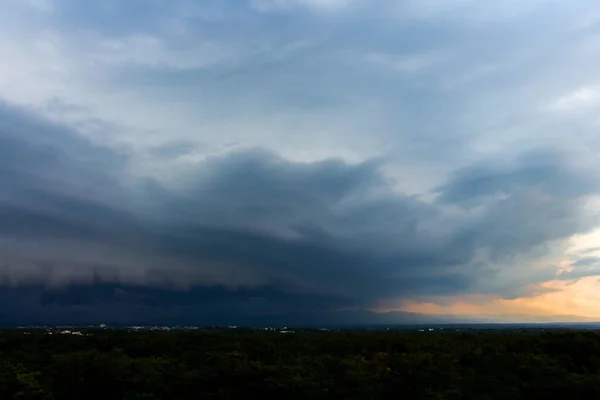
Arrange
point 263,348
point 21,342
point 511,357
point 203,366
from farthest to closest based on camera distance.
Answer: point 21,342
point 263,348
point 511,357
point 203,366

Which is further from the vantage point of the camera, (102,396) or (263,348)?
(263,348)

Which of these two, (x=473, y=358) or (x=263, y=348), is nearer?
(x=473, y=358)

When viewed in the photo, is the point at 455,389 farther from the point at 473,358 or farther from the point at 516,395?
the point at 473,358

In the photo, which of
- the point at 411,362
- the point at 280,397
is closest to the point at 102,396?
A: the point at 280,397

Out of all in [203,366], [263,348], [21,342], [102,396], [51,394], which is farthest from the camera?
[21,342]

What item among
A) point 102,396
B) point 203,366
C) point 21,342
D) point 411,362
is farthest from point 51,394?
point 21,342

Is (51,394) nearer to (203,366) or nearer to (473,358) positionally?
(203,366)

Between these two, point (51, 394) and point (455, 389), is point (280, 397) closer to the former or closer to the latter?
point (455, 389)

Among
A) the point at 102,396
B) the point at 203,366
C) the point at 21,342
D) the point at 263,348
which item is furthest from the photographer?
the point at 21,342

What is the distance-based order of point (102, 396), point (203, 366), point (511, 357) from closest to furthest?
point (102, 396) < point (203, 366) < point (511, 357)
